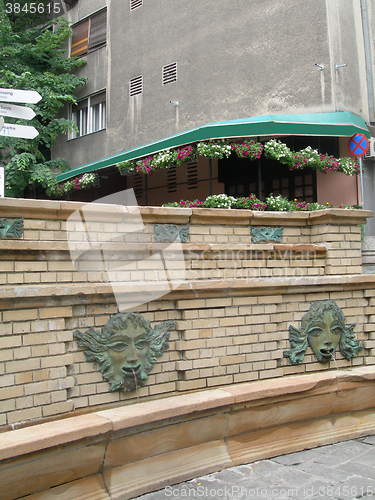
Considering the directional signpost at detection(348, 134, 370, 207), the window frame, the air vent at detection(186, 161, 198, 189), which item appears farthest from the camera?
the window frame

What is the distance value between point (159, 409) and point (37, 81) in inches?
515

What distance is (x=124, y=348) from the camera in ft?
14.6

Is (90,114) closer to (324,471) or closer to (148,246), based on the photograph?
(148,246)

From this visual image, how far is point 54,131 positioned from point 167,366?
12153 millimetres

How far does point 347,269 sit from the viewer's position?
19.4ft

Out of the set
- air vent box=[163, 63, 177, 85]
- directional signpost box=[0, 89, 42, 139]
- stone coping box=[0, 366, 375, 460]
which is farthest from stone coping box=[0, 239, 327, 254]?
air vent box=[163, 63, 177, 85]

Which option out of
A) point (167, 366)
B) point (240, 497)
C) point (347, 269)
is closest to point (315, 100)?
point (347, 269)

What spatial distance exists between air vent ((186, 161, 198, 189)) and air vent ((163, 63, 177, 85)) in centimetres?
239

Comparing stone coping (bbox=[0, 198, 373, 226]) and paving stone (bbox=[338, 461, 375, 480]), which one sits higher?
stone coping (bbox=[0, 198, 373, 226])

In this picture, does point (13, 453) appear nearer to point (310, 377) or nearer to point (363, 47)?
point (310, 377)

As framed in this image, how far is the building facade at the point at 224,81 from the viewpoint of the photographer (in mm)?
11055

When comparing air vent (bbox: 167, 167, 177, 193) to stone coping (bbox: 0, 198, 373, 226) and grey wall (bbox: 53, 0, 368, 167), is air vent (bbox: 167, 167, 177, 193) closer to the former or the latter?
grey wall (bbox: 53, 0, 368, 167)

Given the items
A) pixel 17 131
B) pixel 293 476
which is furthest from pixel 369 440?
pixel 17 131

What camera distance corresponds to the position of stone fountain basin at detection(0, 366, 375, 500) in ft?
11.8
